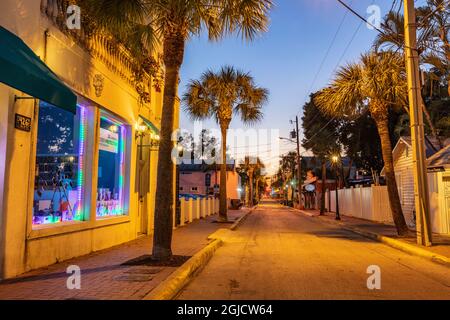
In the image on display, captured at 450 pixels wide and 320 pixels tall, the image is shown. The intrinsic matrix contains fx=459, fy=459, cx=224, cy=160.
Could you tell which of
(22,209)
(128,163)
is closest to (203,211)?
(128,163)

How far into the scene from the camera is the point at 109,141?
1393 cm

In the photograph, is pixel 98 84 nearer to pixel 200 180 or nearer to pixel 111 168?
pixel 111 168

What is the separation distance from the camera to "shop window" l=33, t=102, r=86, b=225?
9.87 m

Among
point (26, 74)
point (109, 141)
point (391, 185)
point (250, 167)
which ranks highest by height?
point (250, 167)

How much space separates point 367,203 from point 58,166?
2387cm

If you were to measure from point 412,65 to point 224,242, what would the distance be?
8870 mm

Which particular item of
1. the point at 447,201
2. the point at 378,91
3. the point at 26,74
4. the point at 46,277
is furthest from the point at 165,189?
the point at 447,201

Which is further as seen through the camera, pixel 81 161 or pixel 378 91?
pixel 378 91

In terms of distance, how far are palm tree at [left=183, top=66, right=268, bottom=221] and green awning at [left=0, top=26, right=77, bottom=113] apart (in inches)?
705

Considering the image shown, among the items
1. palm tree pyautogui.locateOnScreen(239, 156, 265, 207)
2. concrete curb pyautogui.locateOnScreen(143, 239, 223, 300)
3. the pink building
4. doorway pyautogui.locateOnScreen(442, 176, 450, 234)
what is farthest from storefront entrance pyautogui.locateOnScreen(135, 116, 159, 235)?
palm tree pyautogui.locateOnScreen(239, 156, 265, 207)

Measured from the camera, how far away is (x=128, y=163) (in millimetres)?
15258

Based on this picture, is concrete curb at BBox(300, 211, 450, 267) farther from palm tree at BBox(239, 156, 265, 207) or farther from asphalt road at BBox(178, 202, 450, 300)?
palm tree at BBox(239, 156, 265, 207)

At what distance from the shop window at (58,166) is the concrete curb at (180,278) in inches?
128

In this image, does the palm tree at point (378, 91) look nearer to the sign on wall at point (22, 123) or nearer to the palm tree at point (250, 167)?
the sign on wall at point (22, 123)
